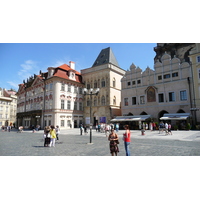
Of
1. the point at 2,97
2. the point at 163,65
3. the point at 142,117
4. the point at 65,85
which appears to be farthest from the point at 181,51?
the point at 2,97

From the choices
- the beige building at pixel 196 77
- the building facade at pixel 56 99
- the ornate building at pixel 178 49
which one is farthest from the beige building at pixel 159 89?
the building facade at pixel 56 99

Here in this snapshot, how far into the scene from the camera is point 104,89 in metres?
40.4

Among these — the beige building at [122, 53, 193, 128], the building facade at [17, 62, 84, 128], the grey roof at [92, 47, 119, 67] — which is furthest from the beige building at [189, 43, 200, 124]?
the building facade at [17, 62, 84, 128]

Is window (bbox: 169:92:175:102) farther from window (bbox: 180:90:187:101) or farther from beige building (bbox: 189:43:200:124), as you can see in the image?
beige building (bbox: 189:43:200:124)

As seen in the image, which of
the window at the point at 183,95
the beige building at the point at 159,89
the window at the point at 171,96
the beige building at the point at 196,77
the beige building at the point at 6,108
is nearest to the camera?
the beige building at the point at 196,77

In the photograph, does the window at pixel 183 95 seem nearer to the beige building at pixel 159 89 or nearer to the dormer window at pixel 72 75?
the beige building at pixel 159 89

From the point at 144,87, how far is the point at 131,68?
5.45 m

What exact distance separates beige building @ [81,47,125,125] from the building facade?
2.75 metres

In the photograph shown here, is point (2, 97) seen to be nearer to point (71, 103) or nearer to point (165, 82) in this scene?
point (71, 103)

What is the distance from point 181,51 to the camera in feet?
139

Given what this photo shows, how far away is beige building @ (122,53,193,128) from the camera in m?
28.9

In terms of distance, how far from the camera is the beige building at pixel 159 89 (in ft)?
94.7

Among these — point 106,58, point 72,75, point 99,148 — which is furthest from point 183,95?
point 72,75

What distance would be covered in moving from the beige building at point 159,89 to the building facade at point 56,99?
43.4 ft
